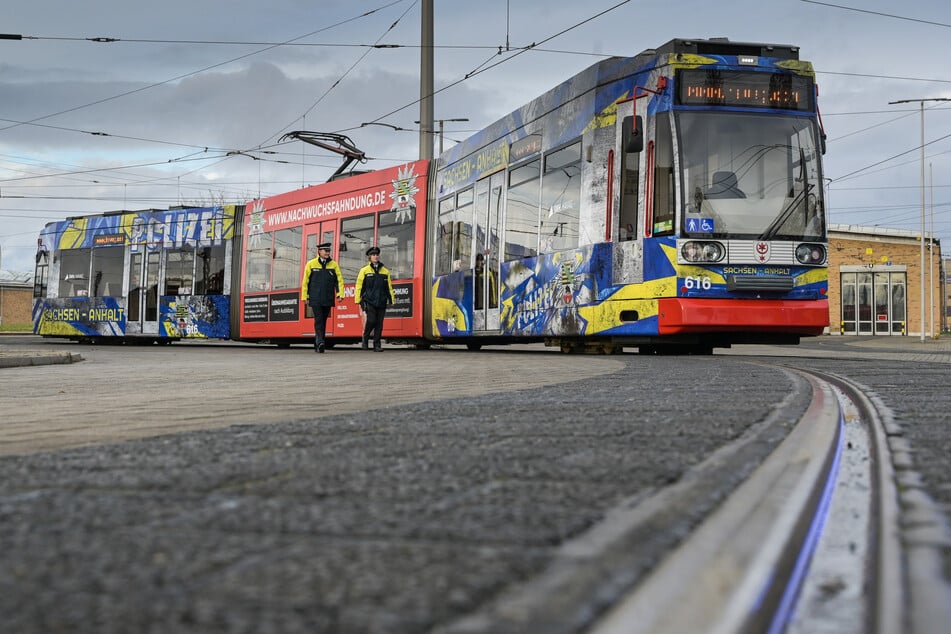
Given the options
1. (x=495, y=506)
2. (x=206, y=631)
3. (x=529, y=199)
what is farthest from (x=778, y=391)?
(x=529, y=199)

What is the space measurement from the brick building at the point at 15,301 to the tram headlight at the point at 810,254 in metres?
79.1

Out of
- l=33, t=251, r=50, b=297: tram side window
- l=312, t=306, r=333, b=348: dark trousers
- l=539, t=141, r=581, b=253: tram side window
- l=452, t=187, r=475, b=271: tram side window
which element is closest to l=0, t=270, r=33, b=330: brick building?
l=33, t=251, r=50, b=297: tram side window

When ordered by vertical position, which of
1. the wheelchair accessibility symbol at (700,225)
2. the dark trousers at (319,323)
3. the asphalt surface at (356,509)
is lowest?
the asphalt surface at (356,509)

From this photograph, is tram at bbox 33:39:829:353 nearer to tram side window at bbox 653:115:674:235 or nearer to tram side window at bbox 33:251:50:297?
tram side window at bbox 653:115:674:235

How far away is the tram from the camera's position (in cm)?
1011

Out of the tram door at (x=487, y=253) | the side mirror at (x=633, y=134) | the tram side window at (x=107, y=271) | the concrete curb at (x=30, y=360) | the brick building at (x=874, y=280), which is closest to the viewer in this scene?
the concrete curb at (x=30, y=360)

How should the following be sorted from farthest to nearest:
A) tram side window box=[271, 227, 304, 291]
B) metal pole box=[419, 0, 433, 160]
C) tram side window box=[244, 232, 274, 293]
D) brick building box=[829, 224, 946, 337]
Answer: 1. brick building box=[829, 224, 946, 337]
2. metal pole box=[419, 0, 433, 160]
3. tram side window box=[244, 232, 274, 293]
4. tram side window box=[271, 227, 304, 291]

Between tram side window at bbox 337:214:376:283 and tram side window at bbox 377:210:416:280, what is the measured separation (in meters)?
0.32

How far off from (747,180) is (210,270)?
43.2ft

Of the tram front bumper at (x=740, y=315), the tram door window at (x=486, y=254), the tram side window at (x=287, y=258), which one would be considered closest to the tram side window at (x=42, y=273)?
the tram side window at (x=287, y=258)

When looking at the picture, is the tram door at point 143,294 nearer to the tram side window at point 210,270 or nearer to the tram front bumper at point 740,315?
the tram side window at point 210,270

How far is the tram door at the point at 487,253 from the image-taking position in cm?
1298

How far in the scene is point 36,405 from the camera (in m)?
4.81

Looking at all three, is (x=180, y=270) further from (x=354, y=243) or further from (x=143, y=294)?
(x=354, y=243)
